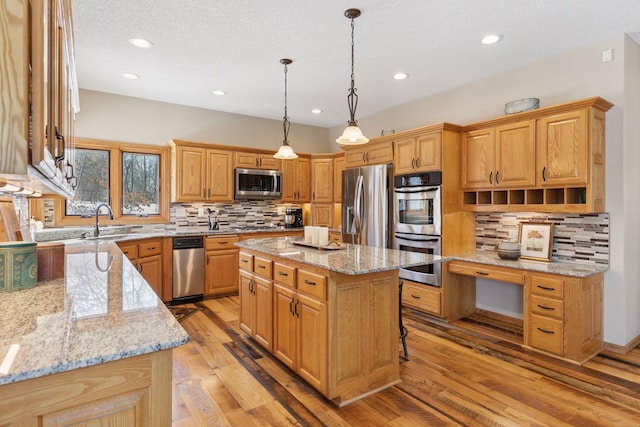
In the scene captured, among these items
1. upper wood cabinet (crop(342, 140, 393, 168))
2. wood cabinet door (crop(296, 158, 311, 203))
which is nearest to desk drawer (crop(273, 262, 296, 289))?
upper wood cabinet (crop(342, 140, 393, 168))

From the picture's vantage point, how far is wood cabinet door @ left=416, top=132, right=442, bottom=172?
12.9ft

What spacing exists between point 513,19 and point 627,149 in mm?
1578

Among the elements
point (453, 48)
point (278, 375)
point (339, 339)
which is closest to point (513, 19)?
point (453, 48)

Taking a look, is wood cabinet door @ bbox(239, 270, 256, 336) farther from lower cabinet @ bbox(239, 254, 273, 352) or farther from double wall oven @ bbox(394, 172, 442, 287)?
double wall oven @ bbox(394, 172, 442, 287)

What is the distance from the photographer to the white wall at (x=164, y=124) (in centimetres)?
462

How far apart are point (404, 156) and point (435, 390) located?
2707 millimetres

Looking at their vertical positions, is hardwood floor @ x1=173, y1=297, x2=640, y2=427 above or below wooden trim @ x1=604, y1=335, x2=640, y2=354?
below

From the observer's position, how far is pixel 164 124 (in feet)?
16.8

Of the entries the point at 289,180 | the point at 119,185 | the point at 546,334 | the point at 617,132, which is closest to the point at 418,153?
the point at 617,132

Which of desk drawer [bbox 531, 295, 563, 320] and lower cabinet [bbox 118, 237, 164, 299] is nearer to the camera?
desk drawer [bbox 531, 295, 563, 320]

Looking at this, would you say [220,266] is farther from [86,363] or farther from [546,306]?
[86,363]

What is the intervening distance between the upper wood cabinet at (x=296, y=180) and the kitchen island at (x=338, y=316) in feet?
10.1

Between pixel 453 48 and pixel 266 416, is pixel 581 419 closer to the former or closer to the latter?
pixel 266 416

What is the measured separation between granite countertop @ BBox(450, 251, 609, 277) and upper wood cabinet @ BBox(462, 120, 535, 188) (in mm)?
760
